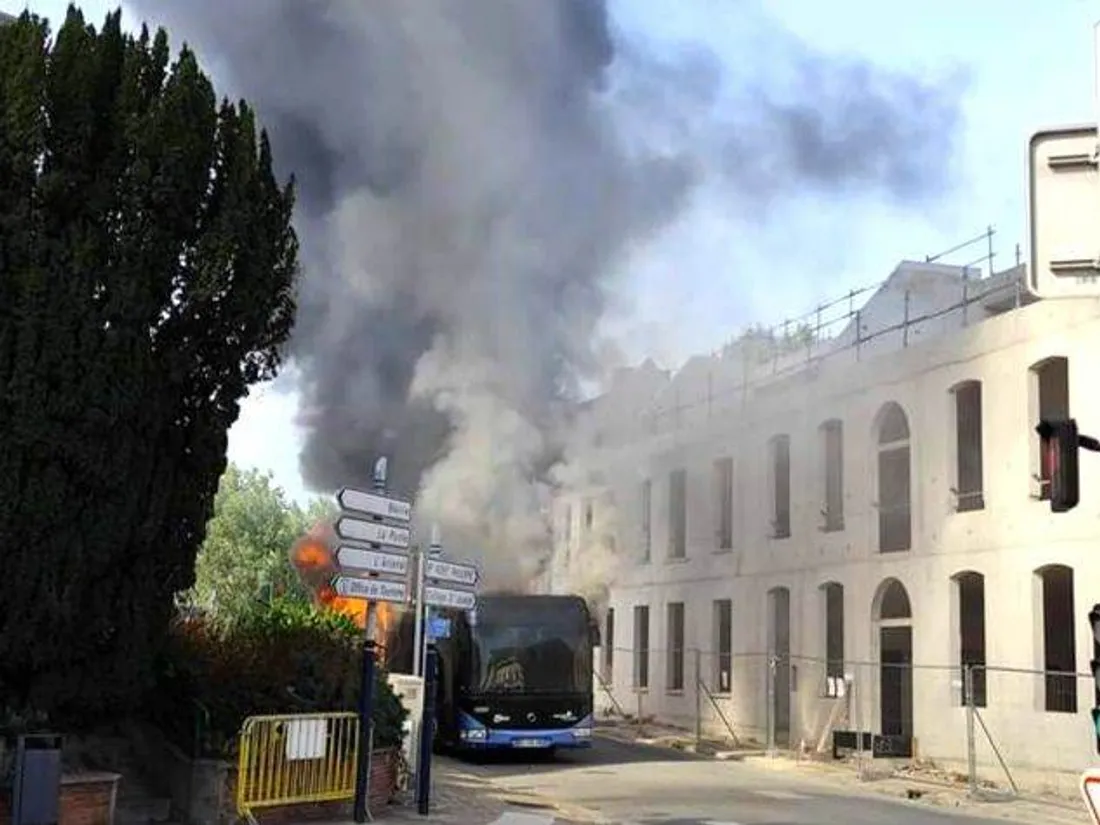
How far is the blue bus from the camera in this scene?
2205 centimetres

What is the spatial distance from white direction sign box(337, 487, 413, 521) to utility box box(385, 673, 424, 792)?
3.45 metres

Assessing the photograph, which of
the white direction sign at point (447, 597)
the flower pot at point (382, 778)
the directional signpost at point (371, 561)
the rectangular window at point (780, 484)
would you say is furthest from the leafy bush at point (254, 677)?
the rectangular window at point (780, 484)

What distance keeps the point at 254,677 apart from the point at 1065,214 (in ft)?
A: 31.5

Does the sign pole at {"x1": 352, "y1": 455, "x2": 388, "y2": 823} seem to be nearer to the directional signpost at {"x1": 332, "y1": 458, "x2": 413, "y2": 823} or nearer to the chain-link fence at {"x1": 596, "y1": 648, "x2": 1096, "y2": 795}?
the directional signpost at {"x1": 332, "y1": 458, "x2": 413, "y2": 823}

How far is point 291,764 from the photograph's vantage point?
12070 millimetres

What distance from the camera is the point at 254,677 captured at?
12.7m

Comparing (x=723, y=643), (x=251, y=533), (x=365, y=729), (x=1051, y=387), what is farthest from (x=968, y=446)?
(x=251, y=533)

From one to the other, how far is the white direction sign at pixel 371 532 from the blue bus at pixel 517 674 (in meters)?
8.88

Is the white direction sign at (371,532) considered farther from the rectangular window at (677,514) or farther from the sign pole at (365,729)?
the rectangular window at (677,514)

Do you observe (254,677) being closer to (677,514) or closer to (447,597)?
(447,597)

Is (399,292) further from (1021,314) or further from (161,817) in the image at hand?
(161,817)

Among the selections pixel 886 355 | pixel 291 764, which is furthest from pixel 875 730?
pixel 291 764

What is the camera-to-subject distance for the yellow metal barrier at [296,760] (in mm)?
11594

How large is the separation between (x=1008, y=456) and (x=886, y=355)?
3.97 m
